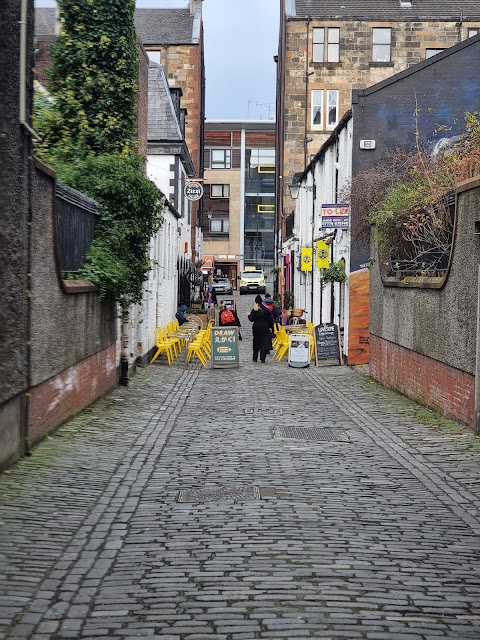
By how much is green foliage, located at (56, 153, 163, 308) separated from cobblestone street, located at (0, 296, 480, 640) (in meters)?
3.90

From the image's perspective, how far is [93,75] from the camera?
66.6 ft

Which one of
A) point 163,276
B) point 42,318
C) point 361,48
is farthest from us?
point 361,48

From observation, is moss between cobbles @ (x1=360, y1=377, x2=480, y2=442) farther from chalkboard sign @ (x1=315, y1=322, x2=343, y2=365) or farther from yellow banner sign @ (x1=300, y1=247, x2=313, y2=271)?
yellow banner sign @ (x1=300, y1=247, x2=313, y2=271)

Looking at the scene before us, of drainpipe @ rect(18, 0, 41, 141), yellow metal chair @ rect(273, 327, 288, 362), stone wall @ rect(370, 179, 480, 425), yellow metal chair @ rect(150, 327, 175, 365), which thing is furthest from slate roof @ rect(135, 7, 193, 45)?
drainpipe @ rect(18, 0, 41, 141)

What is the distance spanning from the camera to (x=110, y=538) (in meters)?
7.18

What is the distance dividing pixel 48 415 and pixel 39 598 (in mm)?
6005

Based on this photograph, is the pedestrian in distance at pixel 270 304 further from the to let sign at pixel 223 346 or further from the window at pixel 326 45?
the window at pixel 326 45

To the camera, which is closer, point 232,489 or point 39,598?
point 39,598

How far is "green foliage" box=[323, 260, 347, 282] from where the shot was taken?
26.2m

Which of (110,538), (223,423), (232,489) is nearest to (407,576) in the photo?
(110,538)

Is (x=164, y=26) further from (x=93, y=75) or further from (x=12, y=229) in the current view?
(x=12, y=229)

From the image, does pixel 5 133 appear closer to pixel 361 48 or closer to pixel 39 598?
pixel 39 598

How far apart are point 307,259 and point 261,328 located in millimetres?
10648

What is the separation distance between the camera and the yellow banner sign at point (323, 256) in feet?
93.0
